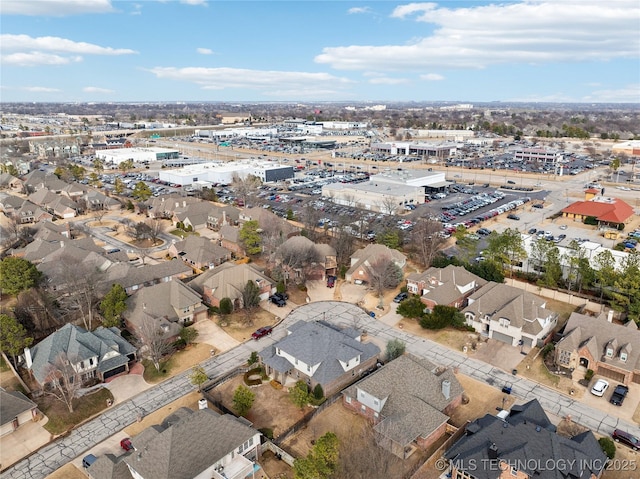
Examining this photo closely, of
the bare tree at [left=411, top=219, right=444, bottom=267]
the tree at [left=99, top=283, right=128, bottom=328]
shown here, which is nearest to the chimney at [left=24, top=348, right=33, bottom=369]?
the tree at [left=99, top=283, right=128, bottom=328]

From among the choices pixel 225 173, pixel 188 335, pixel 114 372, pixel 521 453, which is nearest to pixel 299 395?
pixel 188 335

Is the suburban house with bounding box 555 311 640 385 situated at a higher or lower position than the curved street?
higher

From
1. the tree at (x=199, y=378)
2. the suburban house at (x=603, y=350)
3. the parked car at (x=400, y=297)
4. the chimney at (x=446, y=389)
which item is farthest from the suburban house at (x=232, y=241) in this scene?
the suburban house at (x=603, y=350)

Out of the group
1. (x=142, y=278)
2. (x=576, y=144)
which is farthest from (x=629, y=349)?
(x=576, y=144)

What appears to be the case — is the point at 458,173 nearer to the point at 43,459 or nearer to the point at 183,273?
the point at 183,273

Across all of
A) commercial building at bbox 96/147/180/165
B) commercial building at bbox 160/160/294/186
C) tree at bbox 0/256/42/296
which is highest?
commercial building at bbox 96/147/180/165

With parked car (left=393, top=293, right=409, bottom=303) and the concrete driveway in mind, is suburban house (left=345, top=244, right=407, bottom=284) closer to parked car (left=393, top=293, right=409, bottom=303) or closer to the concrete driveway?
parked car (left=393, top=293, right=409, bottom=303)
